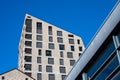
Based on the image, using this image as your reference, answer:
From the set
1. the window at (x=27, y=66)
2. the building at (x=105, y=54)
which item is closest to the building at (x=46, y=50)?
the window at (x=27, y=66)

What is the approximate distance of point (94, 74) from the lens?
1332cm

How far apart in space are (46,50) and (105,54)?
170 ft

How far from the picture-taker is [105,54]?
12.7 m

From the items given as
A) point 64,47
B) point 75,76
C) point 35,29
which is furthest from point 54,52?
point 75,76

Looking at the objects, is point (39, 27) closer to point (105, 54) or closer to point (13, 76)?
point (13, 76)

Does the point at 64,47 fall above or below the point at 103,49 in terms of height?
above

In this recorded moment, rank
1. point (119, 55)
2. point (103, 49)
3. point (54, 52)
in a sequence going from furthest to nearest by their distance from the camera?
point (54, 52), point (103, 49), point (119, 55)

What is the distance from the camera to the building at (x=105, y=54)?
1191 cm

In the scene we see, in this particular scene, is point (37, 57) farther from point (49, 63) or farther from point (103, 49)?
point (103, 49)

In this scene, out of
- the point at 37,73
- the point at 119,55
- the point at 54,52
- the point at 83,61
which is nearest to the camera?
the point at 119,55

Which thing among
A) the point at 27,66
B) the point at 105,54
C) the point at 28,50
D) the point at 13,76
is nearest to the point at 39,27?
the point at 28,50

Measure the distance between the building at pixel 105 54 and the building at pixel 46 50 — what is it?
45267mm

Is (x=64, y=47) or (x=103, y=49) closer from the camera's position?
(x=103, y=49)

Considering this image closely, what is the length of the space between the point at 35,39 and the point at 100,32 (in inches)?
2094
